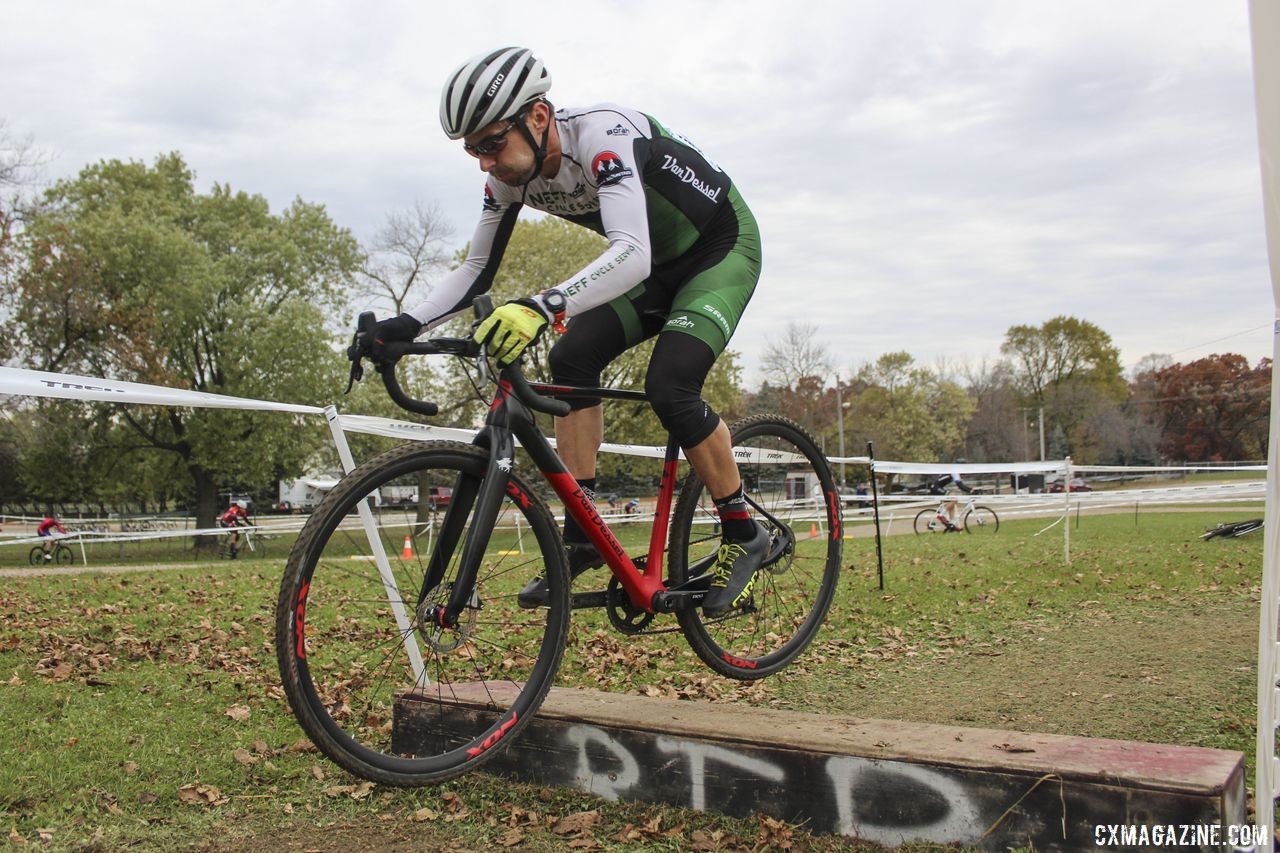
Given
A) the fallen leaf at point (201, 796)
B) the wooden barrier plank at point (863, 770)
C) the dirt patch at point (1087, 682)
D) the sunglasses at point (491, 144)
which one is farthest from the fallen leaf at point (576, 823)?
the sunglasses at point (491, 144)

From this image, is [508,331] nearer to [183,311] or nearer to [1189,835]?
[1189,835]

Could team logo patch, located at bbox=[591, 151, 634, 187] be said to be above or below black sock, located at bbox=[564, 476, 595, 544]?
above

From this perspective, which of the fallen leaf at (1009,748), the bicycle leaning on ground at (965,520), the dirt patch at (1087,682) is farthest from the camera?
the bicycle leaning on ground at (965,520)

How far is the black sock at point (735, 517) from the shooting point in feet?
14.3

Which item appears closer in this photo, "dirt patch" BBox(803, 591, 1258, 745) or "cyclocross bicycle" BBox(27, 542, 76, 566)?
"dirt patch" BBox(803, 591, 1258, 745)

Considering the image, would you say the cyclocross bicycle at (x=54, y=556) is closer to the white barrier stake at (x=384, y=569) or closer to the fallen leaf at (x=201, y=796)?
the white barrier stake at (x=384, y=569)

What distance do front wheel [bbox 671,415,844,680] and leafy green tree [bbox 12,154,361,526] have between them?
30099 mm

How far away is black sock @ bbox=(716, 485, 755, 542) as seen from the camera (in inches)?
171

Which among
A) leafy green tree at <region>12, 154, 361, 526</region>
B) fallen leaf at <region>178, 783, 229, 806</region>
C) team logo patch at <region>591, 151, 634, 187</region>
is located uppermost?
leafy green tree at <region>12, 154, 361, 526</region>

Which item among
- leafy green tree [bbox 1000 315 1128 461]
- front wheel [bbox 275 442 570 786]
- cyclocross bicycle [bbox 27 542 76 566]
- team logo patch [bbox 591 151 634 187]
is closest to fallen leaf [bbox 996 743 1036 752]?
front wheel [bbox 275 442 570 786]

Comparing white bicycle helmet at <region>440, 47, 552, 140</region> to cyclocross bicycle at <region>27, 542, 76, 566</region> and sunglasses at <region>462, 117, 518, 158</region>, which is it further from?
cyclocross bicycle at <region>27, 542, 76, 566</region>

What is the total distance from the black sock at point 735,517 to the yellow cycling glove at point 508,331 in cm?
151

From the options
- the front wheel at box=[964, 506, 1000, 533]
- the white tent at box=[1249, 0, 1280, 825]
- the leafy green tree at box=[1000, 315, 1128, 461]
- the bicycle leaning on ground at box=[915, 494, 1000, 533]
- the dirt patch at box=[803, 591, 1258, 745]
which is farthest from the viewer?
the leafy green tree at box=[1000, 315, 1128, 461]

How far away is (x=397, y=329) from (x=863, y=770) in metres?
2.31
